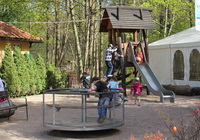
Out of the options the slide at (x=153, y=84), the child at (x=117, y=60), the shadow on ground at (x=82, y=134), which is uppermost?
the child at (x=117, y=60)

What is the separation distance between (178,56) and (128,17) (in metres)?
4.08

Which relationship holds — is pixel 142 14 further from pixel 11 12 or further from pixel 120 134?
pixel 11 12

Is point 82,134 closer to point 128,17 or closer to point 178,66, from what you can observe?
point 128,17

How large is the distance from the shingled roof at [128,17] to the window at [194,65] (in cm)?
276

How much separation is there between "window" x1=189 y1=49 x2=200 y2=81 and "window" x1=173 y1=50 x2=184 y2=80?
2.53ft

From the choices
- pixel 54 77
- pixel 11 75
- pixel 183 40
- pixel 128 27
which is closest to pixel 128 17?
pixel 128 27

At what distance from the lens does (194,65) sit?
2078 centimetres

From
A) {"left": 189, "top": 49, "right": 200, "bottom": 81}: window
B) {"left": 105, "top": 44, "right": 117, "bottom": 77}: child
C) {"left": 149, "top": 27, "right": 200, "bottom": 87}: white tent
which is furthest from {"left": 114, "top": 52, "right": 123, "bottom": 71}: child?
{"left": 189, "top": 49, "right": 200, "bottom": 81}: window

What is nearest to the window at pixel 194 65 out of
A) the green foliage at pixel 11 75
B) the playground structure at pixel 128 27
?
the playground structure at pixel 128 27

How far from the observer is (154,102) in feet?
55.1

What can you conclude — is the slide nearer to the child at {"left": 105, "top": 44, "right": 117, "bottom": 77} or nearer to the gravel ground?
the child at {"left": 105, "top": 44, "right": 117, "bottom": 77}

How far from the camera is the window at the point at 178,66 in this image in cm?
2164

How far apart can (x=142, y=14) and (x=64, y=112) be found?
900 cm

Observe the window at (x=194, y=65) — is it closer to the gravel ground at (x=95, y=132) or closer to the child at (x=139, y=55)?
the child at (x=139, y=55)
